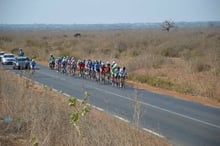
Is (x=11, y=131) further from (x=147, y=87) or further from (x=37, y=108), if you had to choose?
(x=147, y=87)

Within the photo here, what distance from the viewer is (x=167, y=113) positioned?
67.1ft

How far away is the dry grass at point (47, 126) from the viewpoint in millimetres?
8078

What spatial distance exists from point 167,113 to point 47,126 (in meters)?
11.9

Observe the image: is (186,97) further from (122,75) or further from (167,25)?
(167,25)

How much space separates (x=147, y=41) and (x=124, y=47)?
40.7 feet

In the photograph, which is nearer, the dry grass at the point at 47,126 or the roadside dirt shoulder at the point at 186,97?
the dry grass at the point at 47,126

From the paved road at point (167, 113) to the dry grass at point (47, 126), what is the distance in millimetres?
1025

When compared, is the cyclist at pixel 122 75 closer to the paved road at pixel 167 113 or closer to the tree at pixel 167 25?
the paved road at pixel 167 113

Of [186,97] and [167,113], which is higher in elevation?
[167,113]

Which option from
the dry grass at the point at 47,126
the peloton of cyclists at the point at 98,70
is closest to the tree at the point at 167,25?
the peloton of cyclists at the point at 98,70

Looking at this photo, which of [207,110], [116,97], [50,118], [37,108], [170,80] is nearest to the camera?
[50,118]

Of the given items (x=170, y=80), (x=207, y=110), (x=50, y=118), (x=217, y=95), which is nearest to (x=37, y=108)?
(x=50, y=118)

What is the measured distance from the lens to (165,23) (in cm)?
14612

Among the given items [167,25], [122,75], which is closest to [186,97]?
[122,75]
